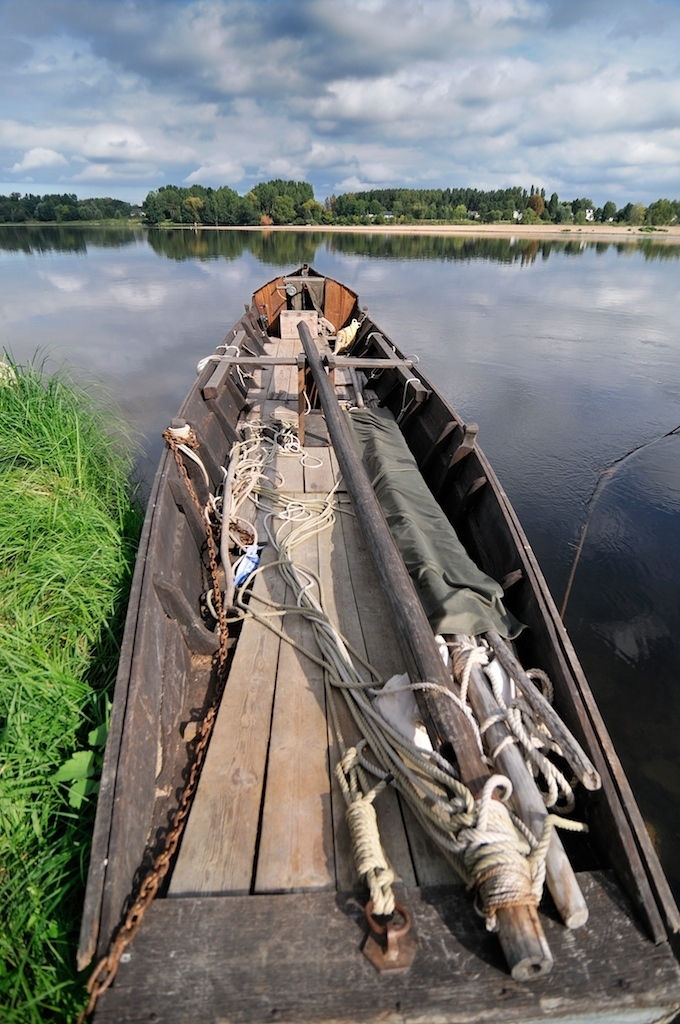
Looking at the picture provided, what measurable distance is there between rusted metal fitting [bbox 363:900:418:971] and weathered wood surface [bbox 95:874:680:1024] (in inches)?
1.0

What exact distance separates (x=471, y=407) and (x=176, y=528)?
790cm

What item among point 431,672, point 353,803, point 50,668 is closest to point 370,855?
point 353,803

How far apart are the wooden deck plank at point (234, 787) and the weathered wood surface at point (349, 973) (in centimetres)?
18

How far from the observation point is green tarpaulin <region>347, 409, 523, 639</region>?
258 centimetres

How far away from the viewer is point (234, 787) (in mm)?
2078

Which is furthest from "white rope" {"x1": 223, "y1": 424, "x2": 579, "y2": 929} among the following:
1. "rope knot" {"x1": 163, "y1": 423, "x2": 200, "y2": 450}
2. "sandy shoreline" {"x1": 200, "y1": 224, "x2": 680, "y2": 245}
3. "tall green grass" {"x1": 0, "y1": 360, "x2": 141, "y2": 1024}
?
"sandy shoreline" {"x1": 200, "y1": 224, "x2": 680, "y2": 245}

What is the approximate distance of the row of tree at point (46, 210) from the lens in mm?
87125

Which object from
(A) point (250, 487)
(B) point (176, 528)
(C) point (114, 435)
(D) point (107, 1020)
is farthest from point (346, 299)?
(D) point (107, 1020)

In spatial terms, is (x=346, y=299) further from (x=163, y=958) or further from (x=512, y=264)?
(x=512, y=264)

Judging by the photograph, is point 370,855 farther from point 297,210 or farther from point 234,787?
point 297,210

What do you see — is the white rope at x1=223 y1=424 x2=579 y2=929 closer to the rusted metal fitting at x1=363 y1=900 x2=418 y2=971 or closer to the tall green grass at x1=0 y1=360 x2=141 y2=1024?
the rusted metal fitting at x1=363 y1=900 x2=418 y2=971

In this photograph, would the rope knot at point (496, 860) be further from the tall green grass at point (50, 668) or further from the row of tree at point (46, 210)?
the row of tree at point (46, 210)

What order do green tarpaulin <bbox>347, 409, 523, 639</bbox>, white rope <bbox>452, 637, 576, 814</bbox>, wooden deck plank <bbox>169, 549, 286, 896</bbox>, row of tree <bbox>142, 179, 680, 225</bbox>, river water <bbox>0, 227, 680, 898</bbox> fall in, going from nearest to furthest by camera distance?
wooden deck plank <bbox>169, 549, 286, 896</bbox>
white rope <bbox>452, 637, 576, 814</bbox>
green tarpaulin <bbox>347, 409, 523, 639</bbox>
river water <bbox>0, 227, 680, 898</bbox>
row of tree <bbox>142, 179, 680, 225</bbox>

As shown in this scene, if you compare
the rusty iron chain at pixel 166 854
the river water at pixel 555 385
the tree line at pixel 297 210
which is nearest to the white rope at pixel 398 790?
the rusty iron chain at pixel 166 854
